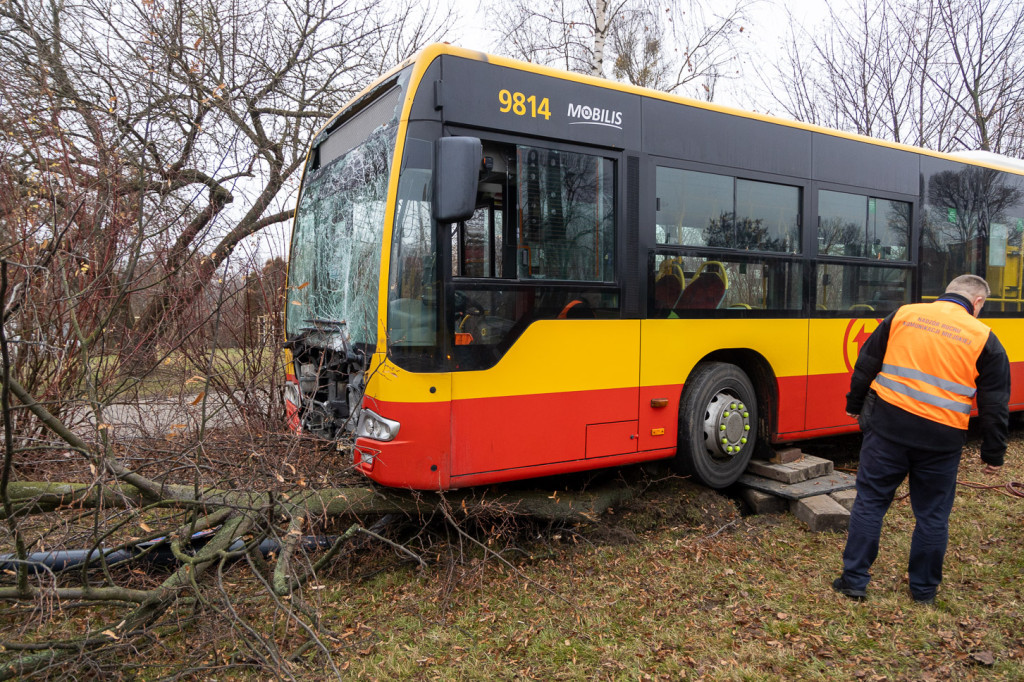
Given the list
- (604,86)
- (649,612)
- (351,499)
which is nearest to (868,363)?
(649,612)

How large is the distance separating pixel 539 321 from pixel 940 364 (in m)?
2.33

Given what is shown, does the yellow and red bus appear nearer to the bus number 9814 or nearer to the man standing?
the bus number 9814

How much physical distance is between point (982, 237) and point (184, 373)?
26.5 feet

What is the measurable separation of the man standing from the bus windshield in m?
3.12

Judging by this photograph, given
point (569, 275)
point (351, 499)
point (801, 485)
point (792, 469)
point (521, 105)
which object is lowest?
point (801, 485)

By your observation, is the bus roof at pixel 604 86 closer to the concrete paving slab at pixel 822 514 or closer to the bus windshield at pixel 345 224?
the bus windshield at pixel 345 224

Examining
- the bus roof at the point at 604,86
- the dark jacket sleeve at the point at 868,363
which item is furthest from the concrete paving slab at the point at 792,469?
the bus roof at the point at 604,86

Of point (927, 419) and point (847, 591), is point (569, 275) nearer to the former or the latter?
point (927, 419)

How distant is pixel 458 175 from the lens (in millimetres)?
3699

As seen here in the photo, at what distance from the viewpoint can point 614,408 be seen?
4531 mm

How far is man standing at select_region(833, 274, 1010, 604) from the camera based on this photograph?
3.71 metres

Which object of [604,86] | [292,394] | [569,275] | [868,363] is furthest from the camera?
[292,394]

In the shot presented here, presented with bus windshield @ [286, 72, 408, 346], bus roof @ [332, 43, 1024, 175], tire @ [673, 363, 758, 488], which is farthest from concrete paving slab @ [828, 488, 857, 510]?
bus windshield @ [286, 72, 408, 346]

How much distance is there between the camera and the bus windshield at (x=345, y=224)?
4.08 metres
